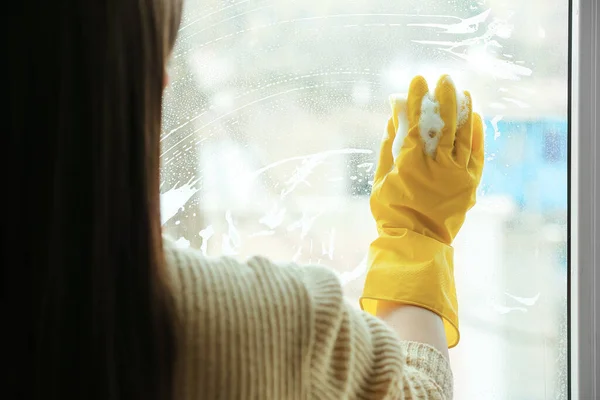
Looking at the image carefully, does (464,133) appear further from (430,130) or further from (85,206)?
(85,206)

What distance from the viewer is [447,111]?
30.5 inches

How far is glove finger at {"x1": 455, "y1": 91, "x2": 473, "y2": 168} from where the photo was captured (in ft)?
2.53

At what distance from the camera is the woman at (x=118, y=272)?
0.41 m

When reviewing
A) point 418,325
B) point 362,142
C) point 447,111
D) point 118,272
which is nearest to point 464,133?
point 447,111

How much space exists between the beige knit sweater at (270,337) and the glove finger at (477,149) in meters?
0.37

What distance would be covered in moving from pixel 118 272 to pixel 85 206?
0.17 ft

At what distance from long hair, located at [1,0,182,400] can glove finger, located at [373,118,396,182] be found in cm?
Answer: 43

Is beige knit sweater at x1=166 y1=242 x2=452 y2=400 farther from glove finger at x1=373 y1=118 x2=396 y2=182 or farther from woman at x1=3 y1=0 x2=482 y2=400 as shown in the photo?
glove finger at x1=373 y1=118 x2=396 y2=182

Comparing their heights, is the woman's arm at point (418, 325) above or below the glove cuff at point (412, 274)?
below

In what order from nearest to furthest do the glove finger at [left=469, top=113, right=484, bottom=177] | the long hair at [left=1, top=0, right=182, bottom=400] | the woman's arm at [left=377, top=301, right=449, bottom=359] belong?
the long hair at [left=1, top=0, right=182, bottom=400] → the woman's arm at [left=377, top=301, right=449, bottom=359] → the glove finger at [left=469, top=113, right=484, bottom=177]

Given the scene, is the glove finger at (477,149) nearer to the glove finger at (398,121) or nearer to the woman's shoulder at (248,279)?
the glove finger at (398,121)

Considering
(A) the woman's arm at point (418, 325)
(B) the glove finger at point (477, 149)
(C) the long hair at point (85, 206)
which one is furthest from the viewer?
(B) the glove finger at point (477, 149)
